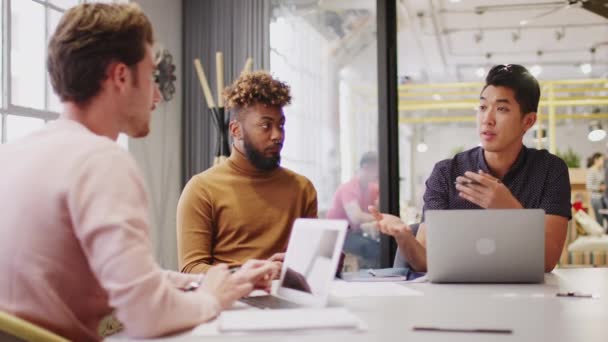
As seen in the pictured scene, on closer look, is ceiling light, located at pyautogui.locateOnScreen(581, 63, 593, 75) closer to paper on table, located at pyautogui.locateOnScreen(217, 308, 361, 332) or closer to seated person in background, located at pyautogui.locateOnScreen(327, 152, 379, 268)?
seated person in background, located at pyautogui.locateOnScreen(327, 152, 379, 268)

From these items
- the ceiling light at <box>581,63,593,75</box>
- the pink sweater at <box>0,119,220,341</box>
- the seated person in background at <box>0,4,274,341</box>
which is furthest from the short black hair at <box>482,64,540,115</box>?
the ceiling light at <box>581,63,593,75</box>

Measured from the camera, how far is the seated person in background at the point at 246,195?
2422mm

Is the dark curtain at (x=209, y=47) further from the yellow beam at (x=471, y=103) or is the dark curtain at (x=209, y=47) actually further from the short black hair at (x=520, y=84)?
the short black hair at (x=520, y=84)

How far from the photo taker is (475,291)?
177cm

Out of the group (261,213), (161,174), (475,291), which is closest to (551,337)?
(475,291)

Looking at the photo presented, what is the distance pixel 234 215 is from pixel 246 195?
88 mm

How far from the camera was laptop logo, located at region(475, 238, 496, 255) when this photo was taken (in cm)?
183

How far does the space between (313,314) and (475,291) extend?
60 centimetres

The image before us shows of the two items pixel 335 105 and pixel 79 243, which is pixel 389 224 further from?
pixel 335 105

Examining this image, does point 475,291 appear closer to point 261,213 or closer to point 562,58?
point 261,213

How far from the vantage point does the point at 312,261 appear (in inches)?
59.2

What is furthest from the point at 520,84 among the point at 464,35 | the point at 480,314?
the point at 464,35

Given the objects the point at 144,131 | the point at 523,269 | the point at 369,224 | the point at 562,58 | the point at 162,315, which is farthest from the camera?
the point at 562,58

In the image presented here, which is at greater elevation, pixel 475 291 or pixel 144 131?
pixel 144 131
